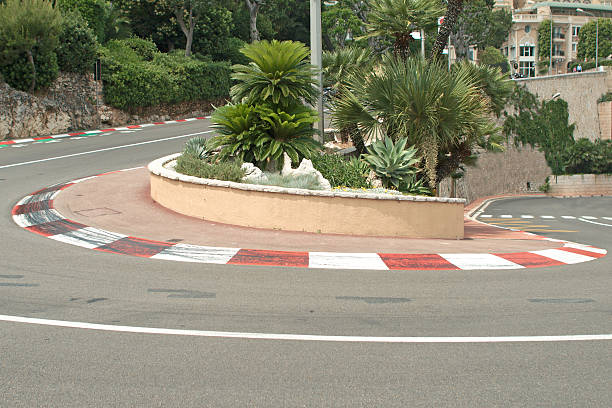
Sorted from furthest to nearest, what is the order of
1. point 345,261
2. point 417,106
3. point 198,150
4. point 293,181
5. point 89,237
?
point 417,106 → point 198,150 → point 293,181 → point 89,237 → point 345,261

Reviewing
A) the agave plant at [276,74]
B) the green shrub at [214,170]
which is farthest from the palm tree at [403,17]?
the green shrub at [214,170]

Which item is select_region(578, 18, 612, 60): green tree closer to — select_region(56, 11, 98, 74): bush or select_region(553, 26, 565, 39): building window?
select_region(553, 26, 565, 39): building window

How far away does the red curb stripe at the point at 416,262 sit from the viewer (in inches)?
384

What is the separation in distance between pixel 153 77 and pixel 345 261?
1175 inches

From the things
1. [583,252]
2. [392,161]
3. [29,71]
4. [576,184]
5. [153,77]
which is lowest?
[576,184]

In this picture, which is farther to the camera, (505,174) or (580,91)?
(580,91)

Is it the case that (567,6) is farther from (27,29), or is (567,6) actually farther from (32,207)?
(32,207)

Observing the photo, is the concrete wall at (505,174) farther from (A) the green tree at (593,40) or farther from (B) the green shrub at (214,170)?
(A) the green tree at (593,40)

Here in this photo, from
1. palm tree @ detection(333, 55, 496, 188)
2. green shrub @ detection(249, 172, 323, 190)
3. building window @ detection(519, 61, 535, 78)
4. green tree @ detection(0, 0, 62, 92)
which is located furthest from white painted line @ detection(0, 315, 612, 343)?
building window @ detection(519, 61, 535, 78)

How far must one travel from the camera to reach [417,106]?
1567 centimetres

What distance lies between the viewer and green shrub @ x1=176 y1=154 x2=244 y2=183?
13.4 meters

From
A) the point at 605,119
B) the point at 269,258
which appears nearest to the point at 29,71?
the point at 269,258

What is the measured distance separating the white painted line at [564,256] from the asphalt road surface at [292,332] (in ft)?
1.73

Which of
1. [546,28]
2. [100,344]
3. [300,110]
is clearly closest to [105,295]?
[100,344]
